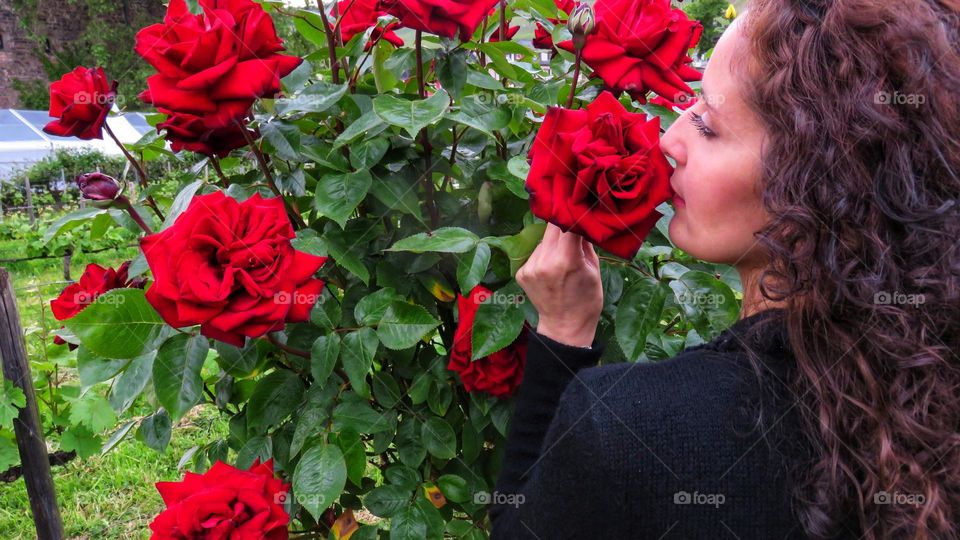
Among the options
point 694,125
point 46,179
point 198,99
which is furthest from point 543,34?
point 46,179

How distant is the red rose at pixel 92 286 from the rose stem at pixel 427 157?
57 centimetres

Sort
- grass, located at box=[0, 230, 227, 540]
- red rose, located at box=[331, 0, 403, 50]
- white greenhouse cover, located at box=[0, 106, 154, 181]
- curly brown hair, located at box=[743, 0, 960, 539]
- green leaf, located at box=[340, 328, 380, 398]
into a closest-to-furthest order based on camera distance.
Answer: curly brown hair, located at box=[743, 0, 960, 539] → green leaf, located at box=[340, 328, 380, 398] → red rose, located at box=[331, 0, 403, 50] → grass, located at box=[0, 230, 227, 540] → white greenhouse cover, located at box=[0, 106, 154, 181]

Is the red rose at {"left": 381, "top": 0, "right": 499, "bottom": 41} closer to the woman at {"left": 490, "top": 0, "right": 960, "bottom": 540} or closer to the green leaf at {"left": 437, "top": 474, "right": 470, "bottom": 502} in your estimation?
the woman at {"left": 490, "top": 0, "right": 960, "bottom": 540}

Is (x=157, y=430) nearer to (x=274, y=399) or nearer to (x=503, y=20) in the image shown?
(x=274, y=399)

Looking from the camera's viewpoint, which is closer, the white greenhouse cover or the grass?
the grass

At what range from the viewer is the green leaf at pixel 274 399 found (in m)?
1.22

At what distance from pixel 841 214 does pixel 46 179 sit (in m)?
12.7

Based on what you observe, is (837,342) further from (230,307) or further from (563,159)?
(230,307)

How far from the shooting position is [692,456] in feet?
2.50

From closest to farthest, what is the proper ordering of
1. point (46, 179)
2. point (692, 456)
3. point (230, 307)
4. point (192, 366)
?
1. point (692, 456)
2. point (230, 307)
3. point (192, 366)
4. point (46, 179)

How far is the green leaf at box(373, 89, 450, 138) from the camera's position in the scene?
960 mm

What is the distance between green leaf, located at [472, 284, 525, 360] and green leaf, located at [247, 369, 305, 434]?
0.42 metres

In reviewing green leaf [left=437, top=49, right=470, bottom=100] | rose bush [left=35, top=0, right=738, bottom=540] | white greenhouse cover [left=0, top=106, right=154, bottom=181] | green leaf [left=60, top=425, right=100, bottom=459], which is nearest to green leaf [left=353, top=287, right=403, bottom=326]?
rose bush [left=35, top=0, right=738, bottom=540]

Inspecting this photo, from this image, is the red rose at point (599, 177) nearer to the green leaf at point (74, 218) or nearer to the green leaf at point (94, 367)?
the green leaf at point (94, 367)
